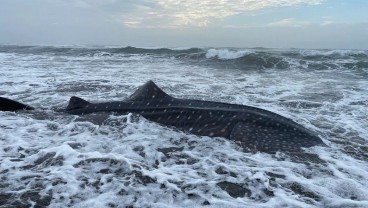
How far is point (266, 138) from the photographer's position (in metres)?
6.20

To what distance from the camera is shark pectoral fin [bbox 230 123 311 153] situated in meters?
5.99

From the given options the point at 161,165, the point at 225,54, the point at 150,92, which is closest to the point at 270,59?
the point at 225,54

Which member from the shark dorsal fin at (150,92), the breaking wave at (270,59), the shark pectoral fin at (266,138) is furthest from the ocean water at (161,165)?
the breaking wave at (270,59)

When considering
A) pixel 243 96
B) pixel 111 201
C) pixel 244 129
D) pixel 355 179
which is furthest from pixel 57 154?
pixel 243 96

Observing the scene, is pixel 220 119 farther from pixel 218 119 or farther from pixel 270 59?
pixel 270 59

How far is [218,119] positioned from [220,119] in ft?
0.12

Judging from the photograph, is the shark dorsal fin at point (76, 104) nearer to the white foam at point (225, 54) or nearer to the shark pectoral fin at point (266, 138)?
the shark pectoral fin at point (266, 138)

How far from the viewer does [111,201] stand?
4090mm

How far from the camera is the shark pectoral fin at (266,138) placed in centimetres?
599

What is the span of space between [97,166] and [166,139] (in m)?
1.65

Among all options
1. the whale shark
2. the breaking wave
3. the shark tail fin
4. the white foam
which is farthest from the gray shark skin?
the white foam

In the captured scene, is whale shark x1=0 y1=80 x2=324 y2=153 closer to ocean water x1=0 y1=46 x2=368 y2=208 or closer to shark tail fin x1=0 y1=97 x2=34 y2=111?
shark tail fin x1=0 y1=97 x2=34 y2=111

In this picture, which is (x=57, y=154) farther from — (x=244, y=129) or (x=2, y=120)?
(x=244, y=129)

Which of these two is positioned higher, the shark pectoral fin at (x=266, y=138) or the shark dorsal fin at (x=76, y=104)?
the shark dorsal fin at (x=76, y=104)
